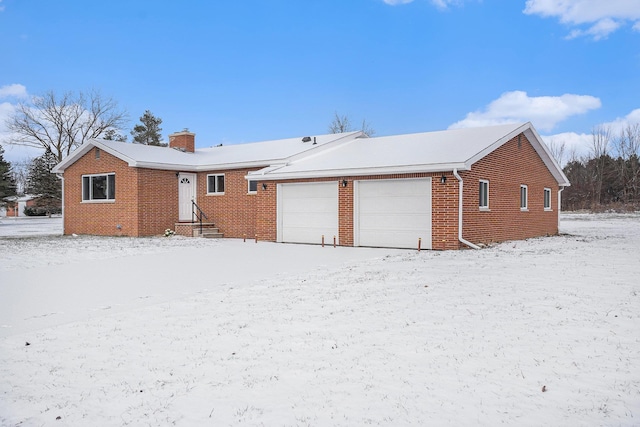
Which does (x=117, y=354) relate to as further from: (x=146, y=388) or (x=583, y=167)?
(x=583, y=167)

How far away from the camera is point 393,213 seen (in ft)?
51.3

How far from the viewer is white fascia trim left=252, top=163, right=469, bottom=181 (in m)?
14.4

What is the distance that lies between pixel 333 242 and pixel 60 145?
42.9 m

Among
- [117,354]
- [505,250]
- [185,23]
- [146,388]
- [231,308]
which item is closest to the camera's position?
[146,388]

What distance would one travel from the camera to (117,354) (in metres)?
5.05

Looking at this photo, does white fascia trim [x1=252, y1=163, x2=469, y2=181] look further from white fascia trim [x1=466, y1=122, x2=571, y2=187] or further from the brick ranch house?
white fascia trim [x1=466, y1=122, x2=571, y2=187]

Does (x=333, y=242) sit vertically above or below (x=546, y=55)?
below

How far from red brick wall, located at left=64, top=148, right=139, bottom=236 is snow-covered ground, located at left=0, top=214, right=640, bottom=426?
1096 centimetres

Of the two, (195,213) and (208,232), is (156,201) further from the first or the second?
(208,232)

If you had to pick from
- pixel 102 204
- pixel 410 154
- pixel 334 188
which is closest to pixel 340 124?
pixel 102 204

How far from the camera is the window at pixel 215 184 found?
21719 mm

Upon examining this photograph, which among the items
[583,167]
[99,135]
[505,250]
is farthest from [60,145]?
[583,167]

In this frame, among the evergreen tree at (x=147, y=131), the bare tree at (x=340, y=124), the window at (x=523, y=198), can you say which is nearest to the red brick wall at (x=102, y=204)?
the window at (x=523, y=198)

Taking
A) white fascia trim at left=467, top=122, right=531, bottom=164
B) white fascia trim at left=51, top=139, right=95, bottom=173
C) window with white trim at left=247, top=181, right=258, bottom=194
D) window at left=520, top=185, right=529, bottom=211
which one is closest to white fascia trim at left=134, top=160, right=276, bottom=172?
window with white trim at left=247, top=181, right=258, bottom=194
